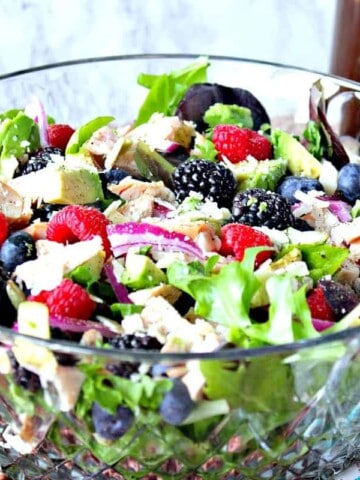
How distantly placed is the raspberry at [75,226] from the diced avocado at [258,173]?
271 mm

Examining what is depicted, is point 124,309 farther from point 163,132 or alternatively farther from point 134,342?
point 163,132

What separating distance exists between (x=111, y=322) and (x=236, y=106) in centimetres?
61

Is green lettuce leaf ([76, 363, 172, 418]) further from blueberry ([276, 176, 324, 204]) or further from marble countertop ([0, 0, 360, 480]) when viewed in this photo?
marble countertop ([0, 0, 360, 480])

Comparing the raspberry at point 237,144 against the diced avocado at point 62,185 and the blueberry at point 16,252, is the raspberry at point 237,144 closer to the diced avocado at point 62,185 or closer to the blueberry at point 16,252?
the diced avocado at point 62,185

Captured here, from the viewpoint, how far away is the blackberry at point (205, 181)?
126 cm

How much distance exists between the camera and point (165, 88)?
153 cm

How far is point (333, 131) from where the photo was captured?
4.78 ft

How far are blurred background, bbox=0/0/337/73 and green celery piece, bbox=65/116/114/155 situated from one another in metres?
1.03

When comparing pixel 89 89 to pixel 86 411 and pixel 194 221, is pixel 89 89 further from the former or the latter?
pixel 86 411

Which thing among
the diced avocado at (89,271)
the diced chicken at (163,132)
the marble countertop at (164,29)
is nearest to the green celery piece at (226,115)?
the diced chicken at (163,132)

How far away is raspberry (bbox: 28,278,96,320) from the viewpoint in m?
0.97

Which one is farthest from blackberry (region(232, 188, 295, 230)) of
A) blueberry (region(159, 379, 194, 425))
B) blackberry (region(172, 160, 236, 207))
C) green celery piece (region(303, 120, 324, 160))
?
blueberry (region(159, 379, 194, 425))

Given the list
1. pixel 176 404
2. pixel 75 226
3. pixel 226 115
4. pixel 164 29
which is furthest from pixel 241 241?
pixel 164 29

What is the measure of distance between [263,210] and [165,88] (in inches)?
17.0
